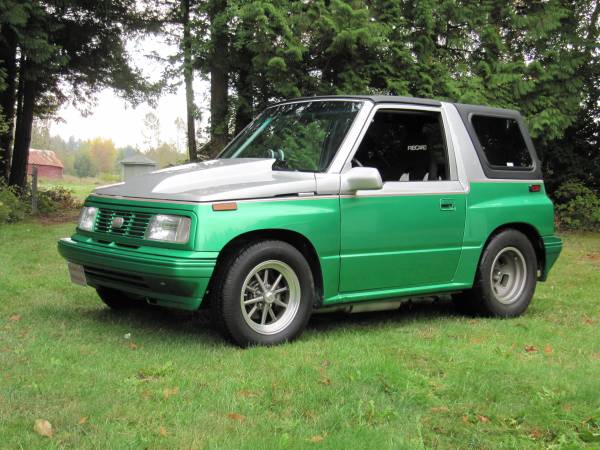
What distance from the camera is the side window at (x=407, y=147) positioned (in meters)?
6.07

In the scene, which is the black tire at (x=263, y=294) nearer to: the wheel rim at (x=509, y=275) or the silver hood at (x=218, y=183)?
the silver hood at (x=218, y=183)

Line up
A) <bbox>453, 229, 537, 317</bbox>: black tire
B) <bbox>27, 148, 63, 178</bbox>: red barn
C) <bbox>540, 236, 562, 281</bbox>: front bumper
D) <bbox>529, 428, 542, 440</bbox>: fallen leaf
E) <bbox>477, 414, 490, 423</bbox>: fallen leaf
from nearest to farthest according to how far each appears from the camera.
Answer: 1. <bbox>529, 428, 542, 440</bbox>: fallen leaf
2. <bbox>477, 414, 490, 423</bbox>: fallen leaf
3. <bbox>453, 229, 537, 317</bbox>: black tire
4. <bbox>540, 236, 562, 281</bbox>: front bumper
5. <bbox>27, 148, 63, 178</bbox>: red barn

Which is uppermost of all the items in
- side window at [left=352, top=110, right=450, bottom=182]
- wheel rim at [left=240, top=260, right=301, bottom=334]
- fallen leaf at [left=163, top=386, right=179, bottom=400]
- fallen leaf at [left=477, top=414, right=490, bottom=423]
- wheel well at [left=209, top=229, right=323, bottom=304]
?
side window at [left=352, top=110, right=450, bottom=182]

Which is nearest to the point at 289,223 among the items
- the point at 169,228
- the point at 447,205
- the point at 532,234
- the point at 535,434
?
the point at 169,228

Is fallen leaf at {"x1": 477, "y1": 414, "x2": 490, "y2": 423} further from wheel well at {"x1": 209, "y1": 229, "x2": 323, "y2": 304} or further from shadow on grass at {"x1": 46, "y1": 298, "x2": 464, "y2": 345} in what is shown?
shadow on grass at {"x1": 46, "y1": 298, "x2": 464, "y2": 345}

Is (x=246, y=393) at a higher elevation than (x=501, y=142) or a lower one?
lower

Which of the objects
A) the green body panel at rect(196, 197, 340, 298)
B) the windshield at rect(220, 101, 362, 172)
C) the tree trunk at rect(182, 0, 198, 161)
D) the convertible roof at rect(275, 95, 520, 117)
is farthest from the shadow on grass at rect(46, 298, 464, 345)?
the tree trunk at rect(182, 0, 198, 161)

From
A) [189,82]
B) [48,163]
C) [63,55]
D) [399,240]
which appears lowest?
[399,240]

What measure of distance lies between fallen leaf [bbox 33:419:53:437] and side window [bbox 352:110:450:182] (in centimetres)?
336

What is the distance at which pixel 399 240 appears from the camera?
579cm

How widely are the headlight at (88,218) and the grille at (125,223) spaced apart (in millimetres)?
81

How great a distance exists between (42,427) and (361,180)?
2.88 meters

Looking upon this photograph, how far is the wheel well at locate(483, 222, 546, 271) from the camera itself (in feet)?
21.9

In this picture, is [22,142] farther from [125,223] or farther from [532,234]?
[532,234]
